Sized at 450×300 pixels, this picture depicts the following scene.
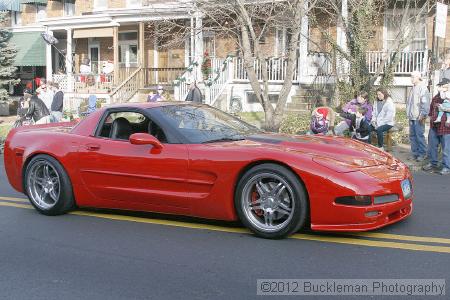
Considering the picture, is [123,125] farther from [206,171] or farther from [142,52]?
[142,52]

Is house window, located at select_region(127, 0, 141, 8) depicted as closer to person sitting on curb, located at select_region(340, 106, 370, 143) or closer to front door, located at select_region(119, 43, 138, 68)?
front door, located at select_region(119, 43, 138, 68)

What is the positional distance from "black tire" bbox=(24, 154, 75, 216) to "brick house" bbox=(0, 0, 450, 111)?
949 cm

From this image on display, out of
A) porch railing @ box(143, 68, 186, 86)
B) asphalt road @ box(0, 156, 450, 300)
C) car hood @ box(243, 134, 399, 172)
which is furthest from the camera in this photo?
porch railing @ box(143, 68, 186, 86)

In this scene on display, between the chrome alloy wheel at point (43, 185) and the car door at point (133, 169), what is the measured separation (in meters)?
0.55

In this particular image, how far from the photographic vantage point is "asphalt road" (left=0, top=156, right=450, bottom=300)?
4301 mm

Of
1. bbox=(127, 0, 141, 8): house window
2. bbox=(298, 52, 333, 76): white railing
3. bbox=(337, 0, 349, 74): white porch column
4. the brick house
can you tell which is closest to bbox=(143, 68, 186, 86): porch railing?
the brick house

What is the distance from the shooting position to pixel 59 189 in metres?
6.63

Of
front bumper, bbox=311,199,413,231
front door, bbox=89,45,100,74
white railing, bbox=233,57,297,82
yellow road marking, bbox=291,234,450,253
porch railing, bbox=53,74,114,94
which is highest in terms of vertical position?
front door, bbox=89,45,100,74

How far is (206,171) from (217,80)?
637 inches

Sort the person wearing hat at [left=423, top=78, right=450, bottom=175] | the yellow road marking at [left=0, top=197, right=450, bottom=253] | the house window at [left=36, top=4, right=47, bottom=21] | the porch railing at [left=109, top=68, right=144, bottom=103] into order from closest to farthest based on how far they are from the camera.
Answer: the yellow road marking at [left=0, top=197, right=450, bottom=253]
the person wearing hat at [left=423, top=78, right=450, bottom=175]
the porch railing at [left=109, top=68, right=144, bottom=103]
the house window at [left=36, top=4, right=47, bottom=21]

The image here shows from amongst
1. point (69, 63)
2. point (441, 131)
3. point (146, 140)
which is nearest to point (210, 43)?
point (69, 63)

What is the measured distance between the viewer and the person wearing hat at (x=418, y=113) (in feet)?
35.4

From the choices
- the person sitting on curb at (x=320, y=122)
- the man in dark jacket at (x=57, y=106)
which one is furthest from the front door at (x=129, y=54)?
the person sitting on curb at (x=320, y=122)

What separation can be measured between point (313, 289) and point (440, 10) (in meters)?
9.23
